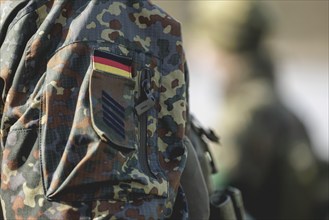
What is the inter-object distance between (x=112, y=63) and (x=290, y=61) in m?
7.91

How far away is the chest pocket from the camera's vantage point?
4.52ft

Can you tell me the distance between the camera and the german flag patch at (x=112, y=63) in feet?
4.68

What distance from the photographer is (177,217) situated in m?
1.54

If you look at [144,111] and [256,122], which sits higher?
[144,111]

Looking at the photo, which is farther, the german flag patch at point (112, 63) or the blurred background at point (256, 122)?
the blurred background at point (256, 122)

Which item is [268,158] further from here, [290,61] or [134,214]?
[290,61]

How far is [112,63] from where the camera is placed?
1.45m

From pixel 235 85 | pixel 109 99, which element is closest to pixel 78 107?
pixel 109 99

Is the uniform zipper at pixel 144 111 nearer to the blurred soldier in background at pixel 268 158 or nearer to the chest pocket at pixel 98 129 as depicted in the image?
the chest pocket at pixel 98 129

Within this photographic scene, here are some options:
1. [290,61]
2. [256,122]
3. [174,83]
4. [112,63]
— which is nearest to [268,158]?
[256,122]

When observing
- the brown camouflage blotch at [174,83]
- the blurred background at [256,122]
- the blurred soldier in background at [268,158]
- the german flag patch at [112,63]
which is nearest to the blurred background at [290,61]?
the blurred background at [256,122]

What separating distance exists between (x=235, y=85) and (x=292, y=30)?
22.2 ft

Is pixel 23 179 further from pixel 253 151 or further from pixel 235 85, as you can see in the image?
pixel 235 85

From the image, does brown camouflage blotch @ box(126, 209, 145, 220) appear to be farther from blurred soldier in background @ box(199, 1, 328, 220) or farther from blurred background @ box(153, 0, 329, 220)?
blurred soldier in background @ box(199, 1, 328, 220)
